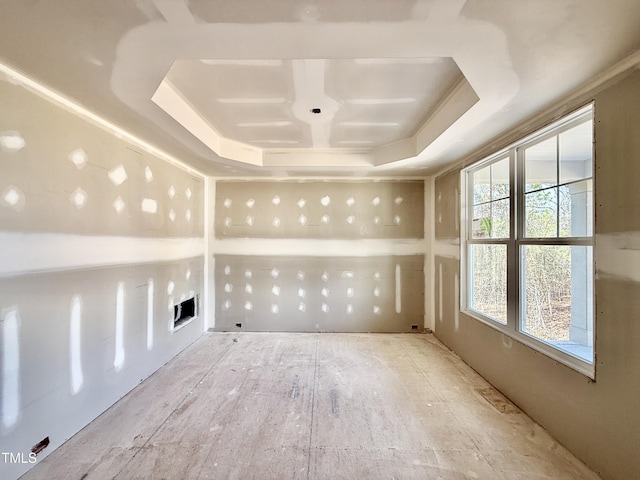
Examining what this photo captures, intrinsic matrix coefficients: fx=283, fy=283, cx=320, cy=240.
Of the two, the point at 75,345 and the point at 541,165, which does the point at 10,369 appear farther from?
the point at 541,165

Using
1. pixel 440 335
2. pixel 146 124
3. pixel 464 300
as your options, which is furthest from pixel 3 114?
pixel 440 335

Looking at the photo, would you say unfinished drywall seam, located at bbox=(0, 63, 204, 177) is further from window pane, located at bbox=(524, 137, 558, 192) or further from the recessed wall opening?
window pane, located at bbox=(524, 137, 558, 192)

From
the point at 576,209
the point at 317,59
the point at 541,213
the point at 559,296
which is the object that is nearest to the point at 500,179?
the point at 541,213

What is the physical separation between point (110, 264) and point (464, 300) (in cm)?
385

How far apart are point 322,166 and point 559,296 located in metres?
2.91

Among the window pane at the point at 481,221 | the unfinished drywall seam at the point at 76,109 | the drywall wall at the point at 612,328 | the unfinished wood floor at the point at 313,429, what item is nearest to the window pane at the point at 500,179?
the window pane at the point at 481,221

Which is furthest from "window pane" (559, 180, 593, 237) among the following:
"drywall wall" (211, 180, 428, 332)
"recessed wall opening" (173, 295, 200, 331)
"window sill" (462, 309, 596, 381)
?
"recessed wall opening" (173, 295, 200, 331)

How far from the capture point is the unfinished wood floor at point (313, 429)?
1828 millimetres

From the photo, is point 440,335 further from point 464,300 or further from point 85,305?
point 85,305

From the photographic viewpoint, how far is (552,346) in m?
2.19

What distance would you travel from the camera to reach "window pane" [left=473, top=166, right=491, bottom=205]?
10.4 ft

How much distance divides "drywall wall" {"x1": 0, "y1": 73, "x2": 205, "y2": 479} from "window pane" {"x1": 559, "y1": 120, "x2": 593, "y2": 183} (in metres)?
3.74

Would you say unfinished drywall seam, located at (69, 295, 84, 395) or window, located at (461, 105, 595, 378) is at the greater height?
window, located at (461, 105, 595, 378)

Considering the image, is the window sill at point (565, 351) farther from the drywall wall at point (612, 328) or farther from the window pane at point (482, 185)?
the window pane at point (482, 185)
